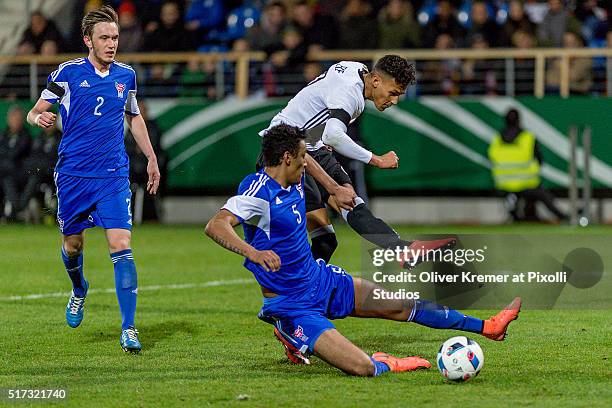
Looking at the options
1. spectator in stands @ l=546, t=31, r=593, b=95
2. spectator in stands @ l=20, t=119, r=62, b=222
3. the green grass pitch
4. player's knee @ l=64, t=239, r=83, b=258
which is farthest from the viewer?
spectator in stands @ l=20, t=119, r=62, b=222

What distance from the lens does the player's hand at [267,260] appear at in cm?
699

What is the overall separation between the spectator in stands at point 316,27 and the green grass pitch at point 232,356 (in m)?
8.74

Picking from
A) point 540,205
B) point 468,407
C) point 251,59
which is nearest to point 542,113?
point 540,205

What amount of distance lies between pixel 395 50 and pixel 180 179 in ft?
14.0

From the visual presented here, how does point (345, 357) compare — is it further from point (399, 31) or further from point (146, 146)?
point (399, 31)

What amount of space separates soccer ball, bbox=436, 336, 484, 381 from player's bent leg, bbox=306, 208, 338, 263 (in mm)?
2330

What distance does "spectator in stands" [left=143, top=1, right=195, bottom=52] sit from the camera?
22078mm

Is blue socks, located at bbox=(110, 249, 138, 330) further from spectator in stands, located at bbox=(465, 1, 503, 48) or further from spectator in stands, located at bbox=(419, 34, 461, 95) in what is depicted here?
spectator in stands, located at bbox=(465, 1, 503, 48)

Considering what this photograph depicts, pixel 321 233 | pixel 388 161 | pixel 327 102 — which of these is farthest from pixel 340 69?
pixel 321 233

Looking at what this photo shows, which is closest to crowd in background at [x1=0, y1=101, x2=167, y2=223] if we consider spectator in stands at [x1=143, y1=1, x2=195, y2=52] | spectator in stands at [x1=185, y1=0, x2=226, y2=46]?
spectator in stands at [x1=143, y1=1, x2=195, y2=52]

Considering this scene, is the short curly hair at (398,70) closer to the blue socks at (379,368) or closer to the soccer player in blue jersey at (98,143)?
the soccer player in blue jersey at (98,143)

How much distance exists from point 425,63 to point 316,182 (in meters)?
12.3

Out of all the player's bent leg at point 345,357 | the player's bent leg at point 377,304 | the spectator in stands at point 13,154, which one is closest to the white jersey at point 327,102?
the player's bent leg at point 377,304

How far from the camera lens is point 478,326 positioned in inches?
311
